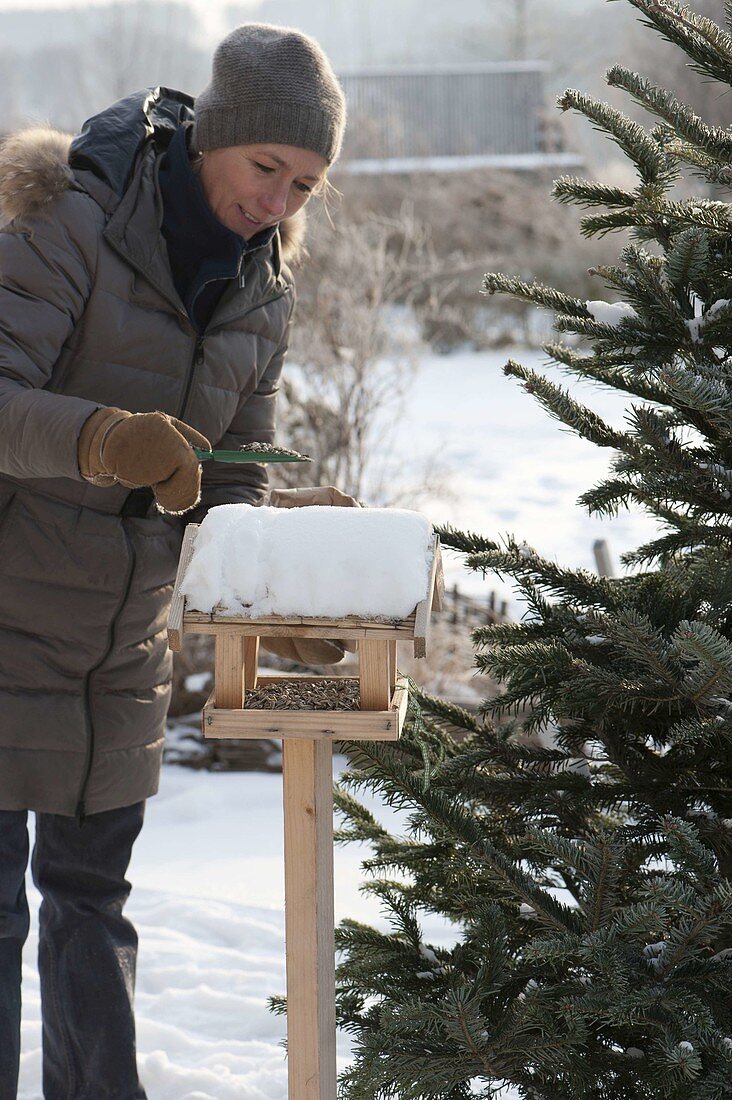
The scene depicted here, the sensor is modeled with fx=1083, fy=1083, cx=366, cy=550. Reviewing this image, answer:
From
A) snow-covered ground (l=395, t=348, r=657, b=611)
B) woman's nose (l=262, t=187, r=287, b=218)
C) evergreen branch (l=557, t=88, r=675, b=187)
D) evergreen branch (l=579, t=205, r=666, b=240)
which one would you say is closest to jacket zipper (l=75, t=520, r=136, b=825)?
woman's nose (l=262, t=187, r=287, b=218)

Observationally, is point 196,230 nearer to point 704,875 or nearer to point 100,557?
point 100,557

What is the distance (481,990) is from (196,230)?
1.31 meters

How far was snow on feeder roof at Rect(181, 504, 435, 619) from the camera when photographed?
145 centimetres

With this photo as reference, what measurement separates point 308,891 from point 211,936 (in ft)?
5.87

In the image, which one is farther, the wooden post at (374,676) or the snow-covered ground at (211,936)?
the snow-covered ground at (211,936)

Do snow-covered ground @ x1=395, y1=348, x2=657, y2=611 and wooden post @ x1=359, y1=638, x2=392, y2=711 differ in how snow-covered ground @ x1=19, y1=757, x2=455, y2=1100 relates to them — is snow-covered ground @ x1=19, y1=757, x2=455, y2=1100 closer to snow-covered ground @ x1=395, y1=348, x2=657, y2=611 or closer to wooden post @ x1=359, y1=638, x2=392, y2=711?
wooden post @ x1=359, y1=638, x2=392, y2=711

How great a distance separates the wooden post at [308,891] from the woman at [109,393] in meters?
0.45

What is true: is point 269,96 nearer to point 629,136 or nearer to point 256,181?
point 256,181

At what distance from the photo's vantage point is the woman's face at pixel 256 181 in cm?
184

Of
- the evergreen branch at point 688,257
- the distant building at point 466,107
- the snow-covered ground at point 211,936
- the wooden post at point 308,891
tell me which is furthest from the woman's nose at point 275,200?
the distant building at point 466,107

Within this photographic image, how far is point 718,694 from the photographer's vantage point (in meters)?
1.44

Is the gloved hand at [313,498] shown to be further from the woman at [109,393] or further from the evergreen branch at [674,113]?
the evergreen branch at [674,113]

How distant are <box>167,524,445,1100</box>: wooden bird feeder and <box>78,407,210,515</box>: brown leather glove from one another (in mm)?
104

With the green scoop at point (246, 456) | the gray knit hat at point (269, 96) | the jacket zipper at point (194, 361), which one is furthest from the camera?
the jacket zipper at point (194, 361)
